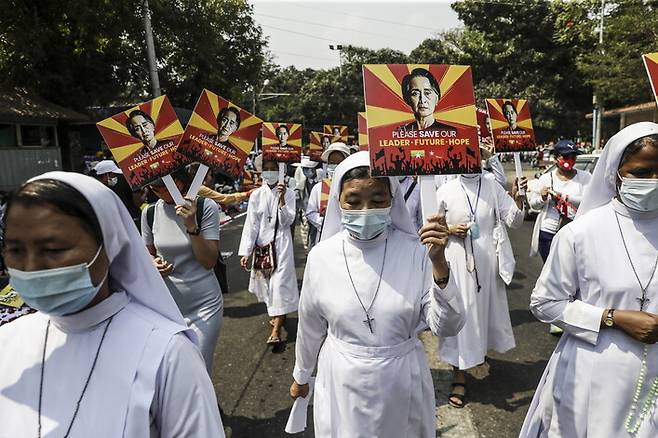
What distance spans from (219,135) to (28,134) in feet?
51.5

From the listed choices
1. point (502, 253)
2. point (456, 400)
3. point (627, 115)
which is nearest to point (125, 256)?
point (456, 400)

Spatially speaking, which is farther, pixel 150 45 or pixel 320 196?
A: pixel 150 45

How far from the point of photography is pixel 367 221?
228 centimetres

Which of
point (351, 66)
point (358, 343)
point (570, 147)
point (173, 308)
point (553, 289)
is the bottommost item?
point (358, 343)

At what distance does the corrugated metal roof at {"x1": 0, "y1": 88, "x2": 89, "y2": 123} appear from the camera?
541 inches

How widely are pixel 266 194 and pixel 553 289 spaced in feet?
12.1

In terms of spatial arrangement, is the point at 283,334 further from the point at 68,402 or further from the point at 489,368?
the point at 68,402

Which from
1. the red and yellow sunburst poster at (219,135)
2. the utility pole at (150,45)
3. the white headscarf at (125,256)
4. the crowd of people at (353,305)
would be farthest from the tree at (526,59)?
the white headscarf at (125,256)

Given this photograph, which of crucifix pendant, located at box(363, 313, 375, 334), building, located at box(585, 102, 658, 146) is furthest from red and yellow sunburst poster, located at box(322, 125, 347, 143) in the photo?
building, located at box(585, 102, 658, 146)

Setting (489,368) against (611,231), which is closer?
(611,231)

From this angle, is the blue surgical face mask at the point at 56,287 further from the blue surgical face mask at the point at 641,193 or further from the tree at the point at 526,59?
the tree at the point at 526,59

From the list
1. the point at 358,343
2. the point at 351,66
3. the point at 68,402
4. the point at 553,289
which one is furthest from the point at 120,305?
the point at 351,66

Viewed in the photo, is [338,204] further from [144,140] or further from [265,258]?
[265,258]

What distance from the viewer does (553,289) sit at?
237 cm
